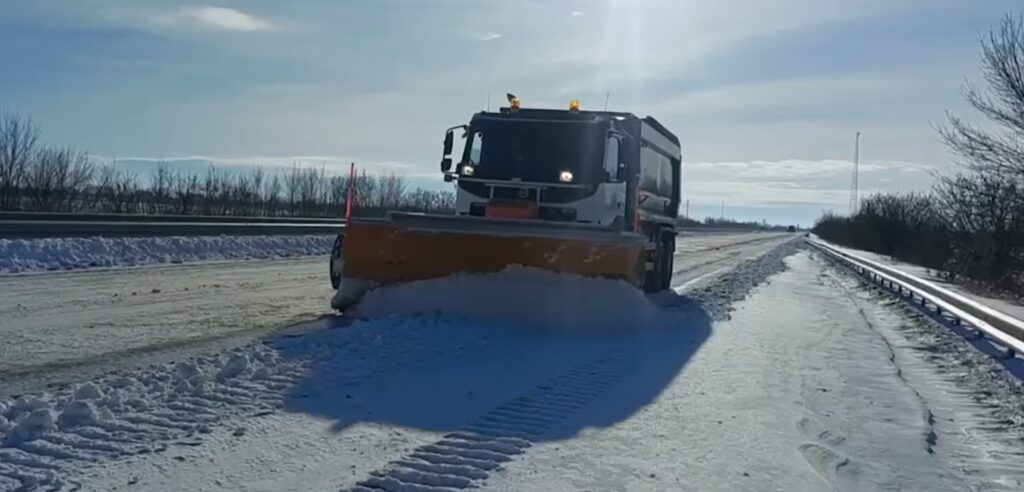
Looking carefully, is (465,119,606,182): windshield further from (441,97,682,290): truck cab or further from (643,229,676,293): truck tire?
(643,229,676,293): truck tire

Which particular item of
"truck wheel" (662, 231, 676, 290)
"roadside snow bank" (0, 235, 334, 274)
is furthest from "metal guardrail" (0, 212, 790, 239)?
"truck wheel" (662, 231, 676, 290)

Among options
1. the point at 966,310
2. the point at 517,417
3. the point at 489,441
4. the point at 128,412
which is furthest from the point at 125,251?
the point at 489,441

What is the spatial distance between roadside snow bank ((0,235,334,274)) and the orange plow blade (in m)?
9.02

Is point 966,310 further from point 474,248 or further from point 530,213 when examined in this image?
point 474,248

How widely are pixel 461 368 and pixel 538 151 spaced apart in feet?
18.3

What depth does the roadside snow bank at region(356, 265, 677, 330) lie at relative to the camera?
10953 mm

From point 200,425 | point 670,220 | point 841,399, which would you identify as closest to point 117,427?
point 200,425

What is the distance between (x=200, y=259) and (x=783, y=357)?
1687 cm

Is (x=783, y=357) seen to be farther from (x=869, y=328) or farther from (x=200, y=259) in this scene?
(x=200, y=259)

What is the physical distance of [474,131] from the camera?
44.8 feet

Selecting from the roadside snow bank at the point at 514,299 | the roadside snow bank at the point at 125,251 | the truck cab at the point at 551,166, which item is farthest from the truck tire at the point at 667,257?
the roadside snow bank at the point at 125,251

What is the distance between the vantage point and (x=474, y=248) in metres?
11.2

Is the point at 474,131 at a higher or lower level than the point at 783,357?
higher

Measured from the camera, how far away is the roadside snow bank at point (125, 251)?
62.0ft
